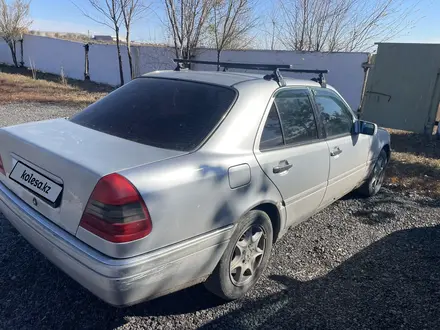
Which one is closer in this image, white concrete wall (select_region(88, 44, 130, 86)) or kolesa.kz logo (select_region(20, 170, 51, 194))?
kolesa.kz logo (select_region(20, 170, 51, 194))

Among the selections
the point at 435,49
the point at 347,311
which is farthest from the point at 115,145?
the point at 435,49

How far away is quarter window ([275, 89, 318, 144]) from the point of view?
299cm

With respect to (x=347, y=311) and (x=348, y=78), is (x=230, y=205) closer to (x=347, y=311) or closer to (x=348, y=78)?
(x=347, y=311)

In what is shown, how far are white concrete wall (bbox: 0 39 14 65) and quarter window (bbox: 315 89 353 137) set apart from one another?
28.3 meters

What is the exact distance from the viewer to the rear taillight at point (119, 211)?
189 centimetres

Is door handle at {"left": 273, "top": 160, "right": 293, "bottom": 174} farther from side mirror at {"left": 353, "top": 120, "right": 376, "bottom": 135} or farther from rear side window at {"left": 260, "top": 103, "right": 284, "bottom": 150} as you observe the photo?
side mirror at {"left": 353, "top": 120, "right": 376, "bottom": 135}

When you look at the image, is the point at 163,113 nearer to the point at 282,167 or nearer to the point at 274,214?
the point at 282,167

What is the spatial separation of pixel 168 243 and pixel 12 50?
27.9m

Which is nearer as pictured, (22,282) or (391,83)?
(22,282)

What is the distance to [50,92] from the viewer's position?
1473cm

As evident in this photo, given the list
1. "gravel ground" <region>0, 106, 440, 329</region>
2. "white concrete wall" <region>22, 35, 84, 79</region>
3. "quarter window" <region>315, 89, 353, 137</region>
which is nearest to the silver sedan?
"quarter window" <region>315, 89, 353, 137</region>

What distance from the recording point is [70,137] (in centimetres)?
250

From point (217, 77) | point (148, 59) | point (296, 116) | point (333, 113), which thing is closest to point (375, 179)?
point (333, 113)

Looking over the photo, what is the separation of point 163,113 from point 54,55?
2226 centimetres
